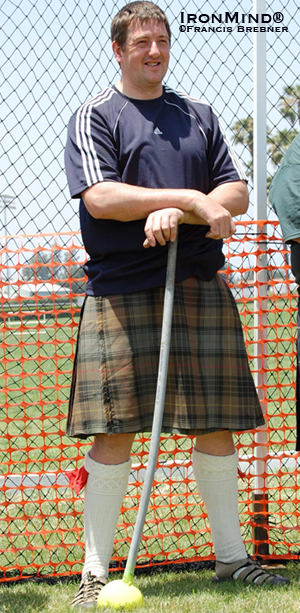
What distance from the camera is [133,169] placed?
2250mm

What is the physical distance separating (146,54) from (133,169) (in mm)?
392

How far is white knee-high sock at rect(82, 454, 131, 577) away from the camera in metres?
2.27

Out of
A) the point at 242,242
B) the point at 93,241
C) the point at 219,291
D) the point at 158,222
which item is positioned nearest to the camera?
the point at 158,222

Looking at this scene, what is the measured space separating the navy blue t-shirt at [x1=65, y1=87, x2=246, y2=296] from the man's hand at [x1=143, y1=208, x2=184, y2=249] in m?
0.15

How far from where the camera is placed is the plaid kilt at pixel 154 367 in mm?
2254

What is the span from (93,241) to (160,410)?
1.98ft

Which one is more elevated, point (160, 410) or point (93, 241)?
point (93, 241)

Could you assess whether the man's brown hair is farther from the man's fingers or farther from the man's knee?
the man's knee

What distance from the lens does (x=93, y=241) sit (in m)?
2.27

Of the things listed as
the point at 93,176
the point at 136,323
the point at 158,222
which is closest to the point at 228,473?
the point at 136,323

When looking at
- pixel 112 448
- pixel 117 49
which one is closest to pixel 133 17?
pixel 117 49

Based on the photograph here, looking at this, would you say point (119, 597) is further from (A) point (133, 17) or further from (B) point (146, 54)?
(A) point (133, 17)

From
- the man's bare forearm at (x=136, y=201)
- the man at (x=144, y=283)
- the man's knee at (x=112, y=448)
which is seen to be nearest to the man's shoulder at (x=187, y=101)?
the man at (x=144, y=283)

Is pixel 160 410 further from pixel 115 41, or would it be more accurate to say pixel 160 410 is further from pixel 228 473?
pixel 115 41
